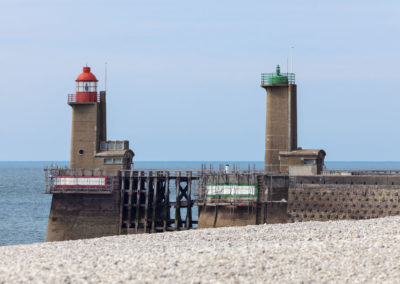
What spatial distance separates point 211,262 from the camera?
22734 millimetres

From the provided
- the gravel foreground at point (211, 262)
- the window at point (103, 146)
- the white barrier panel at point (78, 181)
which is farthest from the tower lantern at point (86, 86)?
the gravel foreground at point (211, 262)

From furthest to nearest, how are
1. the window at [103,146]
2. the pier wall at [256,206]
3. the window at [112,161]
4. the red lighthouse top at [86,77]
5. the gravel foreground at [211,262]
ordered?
the red lighthouse top at [86,77], the window at [103,146], the window at [112,161], the pier wall at [256,206], the gravel foreground at [211,262]

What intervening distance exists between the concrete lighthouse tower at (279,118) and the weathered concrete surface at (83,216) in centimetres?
1106

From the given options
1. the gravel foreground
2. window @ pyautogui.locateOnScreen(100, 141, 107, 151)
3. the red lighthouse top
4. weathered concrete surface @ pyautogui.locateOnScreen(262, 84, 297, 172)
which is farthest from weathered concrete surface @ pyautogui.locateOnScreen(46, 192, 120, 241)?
the gravel foreground

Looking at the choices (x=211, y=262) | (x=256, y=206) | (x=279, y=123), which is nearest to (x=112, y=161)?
(x=279, y=123)

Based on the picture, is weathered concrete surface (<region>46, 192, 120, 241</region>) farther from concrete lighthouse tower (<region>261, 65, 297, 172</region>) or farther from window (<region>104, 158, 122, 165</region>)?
concrete lighthouse tower (<region>261, 65, 297, 172</region>)

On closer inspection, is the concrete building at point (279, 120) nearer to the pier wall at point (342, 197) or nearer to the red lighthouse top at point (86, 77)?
the pier wall at point (342, 197)

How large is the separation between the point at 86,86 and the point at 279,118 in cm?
1391

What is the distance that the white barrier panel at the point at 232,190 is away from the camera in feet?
155

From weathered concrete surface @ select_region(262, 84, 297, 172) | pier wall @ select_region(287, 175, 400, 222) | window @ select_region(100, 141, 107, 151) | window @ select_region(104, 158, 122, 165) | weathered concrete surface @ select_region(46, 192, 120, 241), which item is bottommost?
weathered concrete surface @ select_region(46, 192, 120, 241)

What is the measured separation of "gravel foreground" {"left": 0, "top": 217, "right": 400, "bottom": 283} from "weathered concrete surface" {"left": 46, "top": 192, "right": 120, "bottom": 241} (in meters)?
20.9

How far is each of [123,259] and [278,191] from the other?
80.6 feet

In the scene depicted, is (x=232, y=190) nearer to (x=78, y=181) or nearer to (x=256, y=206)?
(x=256, y=206)

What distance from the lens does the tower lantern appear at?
5512cm
